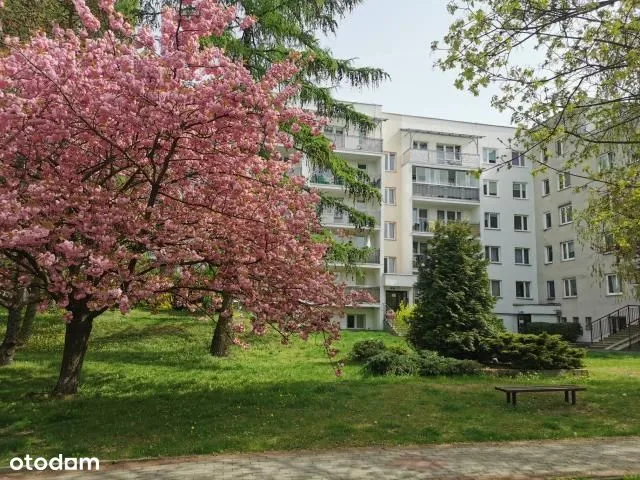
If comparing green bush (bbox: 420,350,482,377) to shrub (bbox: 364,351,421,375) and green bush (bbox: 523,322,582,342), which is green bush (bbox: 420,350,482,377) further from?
green bush (bbox: 523,322,582,342)

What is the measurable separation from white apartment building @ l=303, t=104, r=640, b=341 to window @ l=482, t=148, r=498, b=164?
82 mm

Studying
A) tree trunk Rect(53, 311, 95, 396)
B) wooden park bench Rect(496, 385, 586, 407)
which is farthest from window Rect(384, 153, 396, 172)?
tree trunk Rect(53, 311, 95, 396)

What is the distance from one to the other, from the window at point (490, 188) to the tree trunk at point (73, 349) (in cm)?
3678

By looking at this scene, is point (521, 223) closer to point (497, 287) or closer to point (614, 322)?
point (497, 287)

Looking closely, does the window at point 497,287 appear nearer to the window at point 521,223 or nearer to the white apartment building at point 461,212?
the white apartment building at point 461,212

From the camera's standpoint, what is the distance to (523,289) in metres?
41.5

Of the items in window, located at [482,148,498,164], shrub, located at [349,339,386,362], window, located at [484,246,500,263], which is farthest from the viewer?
window, located at [482,148,498,164]

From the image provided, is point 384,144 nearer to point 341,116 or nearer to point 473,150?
point 473,150

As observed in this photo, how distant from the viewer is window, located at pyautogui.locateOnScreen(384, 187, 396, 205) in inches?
1630

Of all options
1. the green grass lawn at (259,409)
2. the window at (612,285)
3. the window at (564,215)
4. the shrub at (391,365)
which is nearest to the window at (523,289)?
the window at (564,215)

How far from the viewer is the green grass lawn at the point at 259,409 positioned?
8.23 metres

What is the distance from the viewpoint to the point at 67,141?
924 centimetres

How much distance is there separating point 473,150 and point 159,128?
3929cm

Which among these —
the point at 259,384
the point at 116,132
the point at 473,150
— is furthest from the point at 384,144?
the point at 116,132
